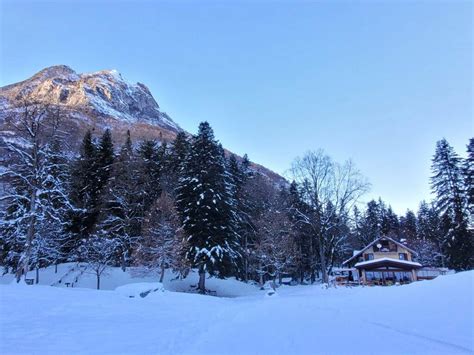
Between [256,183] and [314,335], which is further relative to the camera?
[256,183]

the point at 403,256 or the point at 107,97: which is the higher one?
the point at 107,97

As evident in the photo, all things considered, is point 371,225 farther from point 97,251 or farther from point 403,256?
point 97,251

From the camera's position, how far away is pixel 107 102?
164 m

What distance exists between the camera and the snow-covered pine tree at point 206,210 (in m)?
29.0

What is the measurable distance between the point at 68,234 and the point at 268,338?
100ft

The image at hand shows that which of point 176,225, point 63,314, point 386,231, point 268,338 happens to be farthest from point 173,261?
point 386,231

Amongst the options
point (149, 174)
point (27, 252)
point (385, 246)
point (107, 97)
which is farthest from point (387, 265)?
point (107, 97)

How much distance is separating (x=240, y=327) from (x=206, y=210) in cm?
2079

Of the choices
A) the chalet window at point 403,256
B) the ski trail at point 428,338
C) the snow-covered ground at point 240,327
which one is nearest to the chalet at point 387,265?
the chalet window at point 403,256

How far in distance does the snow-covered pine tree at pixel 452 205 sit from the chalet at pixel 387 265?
4.14m

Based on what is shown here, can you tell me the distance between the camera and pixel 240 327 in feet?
30.2

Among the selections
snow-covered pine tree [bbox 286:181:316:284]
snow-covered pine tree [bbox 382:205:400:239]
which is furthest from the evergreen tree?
snow-covered pine tree [bbox 382:205:400:239]

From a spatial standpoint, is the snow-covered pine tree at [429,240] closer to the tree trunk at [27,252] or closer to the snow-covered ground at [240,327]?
the snow-covered ground at [240,327]

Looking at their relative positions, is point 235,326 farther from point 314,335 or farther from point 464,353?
point 464,353
